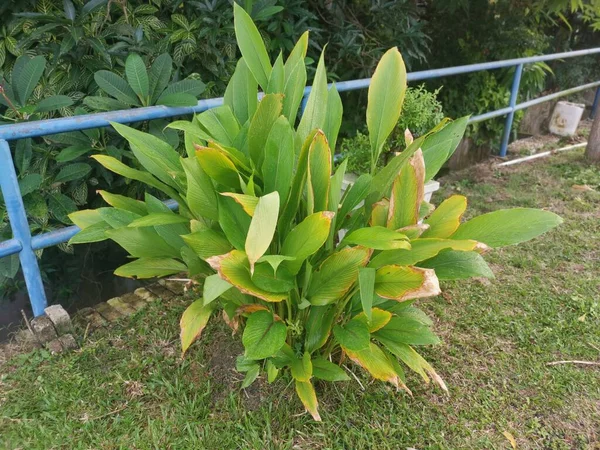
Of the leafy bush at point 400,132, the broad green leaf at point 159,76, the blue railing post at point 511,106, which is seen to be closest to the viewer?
the broad green leaf at point 159,76

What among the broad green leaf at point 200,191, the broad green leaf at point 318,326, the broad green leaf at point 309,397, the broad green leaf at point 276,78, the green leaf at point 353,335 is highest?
the broad green leaf at point 276,78

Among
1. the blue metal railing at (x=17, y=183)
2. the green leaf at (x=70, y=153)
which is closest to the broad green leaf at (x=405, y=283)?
the blue metal railing at (x=17, y=183)

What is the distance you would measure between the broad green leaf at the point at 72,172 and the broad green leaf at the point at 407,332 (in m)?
1.48

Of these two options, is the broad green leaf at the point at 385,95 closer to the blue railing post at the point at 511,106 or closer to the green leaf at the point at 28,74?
the green leaf at the point at 28,74

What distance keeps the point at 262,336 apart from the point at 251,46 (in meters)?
0.98

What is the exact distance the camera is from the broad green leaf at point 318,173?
5.14 ft

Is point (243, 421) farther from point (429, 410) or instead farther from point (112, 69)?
point (112, 69)

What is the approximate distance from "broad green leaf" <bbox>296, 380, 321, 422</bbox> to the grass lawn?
5.7 inches

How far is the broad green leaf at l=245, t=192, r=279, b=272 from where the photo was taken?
132 centimetres

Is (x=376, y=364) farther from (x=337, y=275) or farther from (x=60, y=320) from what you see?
(x=60, y=320)

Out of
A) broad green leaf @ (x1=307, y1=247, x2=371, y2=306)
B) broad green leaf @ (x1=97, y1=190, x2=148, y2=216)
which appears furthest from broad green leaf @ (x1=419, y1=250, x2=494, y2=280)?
broad green leaf @ (x1=97, y1=190, x2=148, y2=216)

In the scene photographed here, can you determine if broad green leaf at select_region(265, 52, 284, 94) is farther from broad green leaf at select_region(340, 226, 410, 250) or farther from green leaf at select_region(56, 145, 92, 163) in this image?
green leaf at select_region(56, 145, 92, 163)

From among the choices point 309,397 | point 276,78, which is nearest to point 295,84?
point 276,78

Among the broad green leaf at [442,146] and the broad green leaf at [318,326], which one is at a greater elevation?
the broad green leaf at [442,146]
